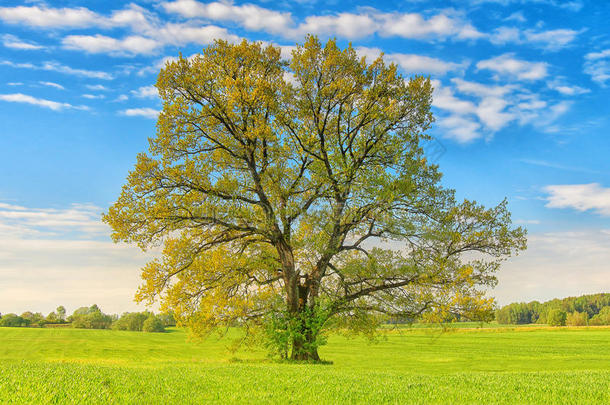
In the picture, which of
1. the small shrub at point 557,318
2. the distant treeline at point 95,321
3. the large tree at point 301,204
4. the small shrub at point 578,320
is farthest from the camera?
the small shrub at point 578,320

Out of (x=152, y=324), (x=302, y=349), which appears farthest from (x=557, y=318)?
(x=302, y=349)

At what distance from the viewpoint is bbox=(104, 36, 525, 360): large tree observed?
901 inches

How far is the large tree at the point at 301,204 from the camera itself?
22891mm

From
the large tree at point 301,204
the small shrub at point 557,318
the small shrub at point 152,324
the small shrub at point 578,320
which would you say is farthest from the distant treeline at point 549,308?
the large tree at point 301,204

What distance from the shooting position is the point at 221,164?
2448 cm

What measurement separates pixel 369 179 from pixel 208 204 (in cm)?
813

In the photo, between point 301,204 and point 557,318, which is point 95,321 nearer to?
point 301,204

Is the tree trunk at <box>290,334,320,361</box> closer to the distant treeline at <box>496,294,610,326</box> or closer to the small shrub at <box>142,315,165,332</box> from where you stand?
the small shrub at <box>142,315,165,332</box>

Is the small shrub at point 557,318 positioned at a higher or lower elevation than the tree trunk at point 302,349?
lower

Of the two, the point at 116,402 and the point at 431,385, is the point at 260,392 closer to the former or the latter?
the point at 116,402

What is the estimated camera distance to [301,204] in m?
24.2

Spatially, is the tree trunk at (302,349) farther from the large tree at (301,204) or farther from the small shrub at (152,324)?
the small shrub at (152,324)

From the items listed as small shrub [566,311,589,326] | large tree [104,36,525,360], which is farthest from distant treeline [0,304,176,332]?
small shrub [566,311,589,326]

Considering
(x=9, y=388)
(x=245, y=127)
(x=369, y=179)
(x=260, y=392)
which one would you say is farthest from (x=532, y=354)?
(x=9, y=388)
